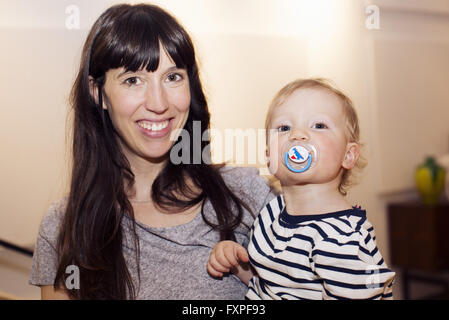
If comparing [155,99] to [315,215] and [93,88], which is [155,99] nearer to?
[93,88]

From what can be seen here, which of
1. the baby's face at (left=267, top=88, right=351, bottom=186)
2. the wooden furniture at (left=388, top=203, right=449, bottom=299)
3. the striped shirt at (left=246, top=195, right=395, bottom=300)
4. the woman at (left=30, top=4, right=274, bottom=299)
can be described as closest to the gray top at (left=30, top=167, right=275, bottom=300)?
the woman at (left=30, top=4, right=274, bottom=299)

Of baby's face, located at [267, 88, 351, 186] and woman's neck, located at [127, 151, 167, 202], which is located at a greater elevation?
baby's face, located at [267, 88, 351, 186]

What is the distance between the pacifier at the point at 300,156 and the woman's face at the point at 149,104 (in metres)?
0.29

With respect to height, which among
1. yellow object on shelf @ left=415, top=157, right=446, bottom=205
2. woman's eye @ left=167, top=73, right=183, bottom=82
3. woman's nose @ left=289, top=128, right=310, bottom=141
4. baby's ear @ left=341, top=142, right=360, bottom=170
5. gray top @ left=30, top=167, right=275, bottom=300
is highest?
woman's eye @ left=167, top=73, right=183, bottom=82

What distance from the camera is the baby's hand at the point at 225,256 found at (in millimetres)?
888

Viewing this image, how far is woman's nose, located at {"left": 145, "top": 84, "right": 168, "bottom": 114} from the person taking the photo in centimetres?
93

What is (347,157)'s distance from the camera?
0.82 metres

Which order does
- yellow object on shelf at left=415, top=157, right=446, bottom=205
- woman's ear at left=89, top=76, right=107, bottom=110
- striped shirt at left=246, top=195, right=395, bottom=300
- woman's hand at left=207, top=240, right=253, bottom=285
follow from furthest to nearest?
yellow object on shelf at left=415, top=157, right=446, bottom=205 → woman's ear at left=89, top=76, right=107, bottom=110 → woman's hand at left=207, top=240, right=253, bottom=285 → striped shirt at left=246, top=195, right=395, bottom=300

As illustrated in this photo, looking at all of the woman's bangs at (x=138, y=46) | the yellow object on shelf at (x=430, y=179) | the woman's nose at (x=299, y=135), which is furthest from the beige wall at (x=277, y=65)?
the woman's nose at (x=299, y=135)

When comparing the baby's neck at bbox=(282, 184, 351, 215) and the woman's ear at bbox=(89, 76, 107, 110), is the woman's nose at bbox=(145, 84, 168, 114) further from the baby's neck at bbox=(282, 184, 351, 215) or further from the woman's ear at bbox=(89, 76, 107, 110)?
the baby's neck at bbox=(282, 184, 351, 215)

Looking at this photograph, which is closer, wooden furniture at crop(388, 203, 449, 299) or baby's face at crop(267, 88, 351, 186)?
baby's face at crop(267, 88, 351, 186)

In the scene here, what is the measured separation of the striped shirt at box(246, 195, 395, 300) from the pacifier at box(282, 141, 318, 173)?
88 millimetres

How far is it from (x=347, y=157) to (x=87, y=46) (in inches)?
22.6
